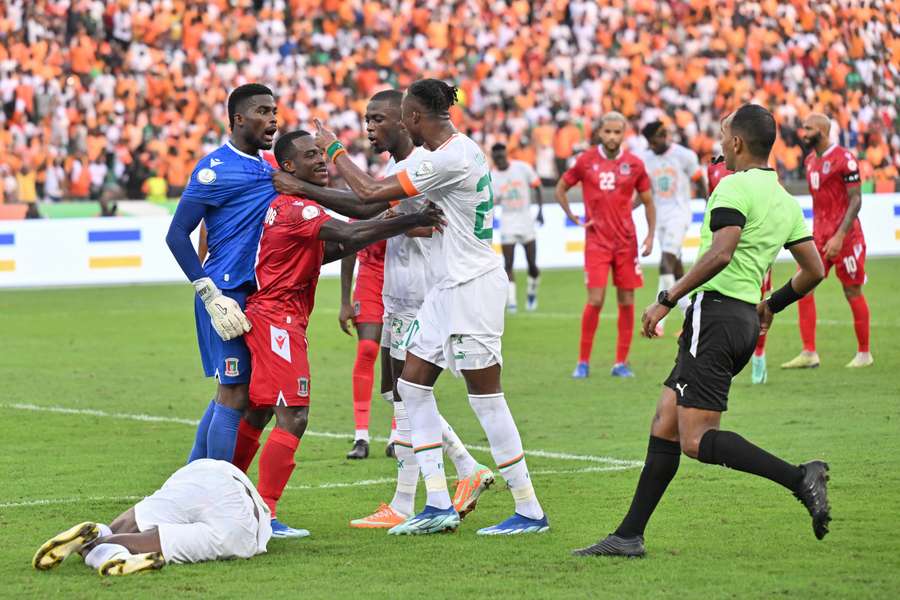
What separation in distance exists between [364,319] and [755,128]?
14.3 feet

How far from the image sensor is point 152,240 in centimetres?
2447

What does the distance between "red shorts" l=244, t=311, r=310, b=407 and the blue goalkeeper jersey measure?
0.32m

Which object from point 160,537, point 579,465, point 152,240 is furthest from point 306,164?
point 152,240

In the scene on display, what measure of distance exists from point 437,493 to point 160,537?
4.83 ft

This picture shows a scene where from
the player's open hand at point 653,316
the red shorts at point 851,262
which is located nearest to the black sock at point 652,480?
the player's open hand at point 653,316

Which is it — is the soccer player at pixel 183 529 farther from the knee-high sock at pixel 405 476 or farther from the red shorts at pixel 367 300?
the red shorts at pixel 367 300

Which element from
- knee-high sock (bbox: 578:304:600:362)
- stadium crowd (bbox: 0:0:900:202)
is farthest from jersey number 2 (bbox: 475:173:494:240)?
stadium crowd (bbox: 0:0:900:202)

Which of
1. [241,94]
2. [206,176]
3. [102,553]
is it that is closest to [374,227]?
[206,176]

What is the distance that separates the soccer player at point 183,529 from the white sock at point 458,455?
1.48m

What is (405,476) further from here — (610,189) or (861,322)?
(861,322)

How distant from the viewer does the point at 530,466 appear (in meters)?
9.80

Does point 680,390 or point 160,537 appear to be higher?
point 680,390

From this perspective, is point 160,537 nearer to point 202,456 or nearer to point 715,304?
point 202,456

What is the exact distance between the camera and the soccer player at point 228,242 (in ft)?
24.6
